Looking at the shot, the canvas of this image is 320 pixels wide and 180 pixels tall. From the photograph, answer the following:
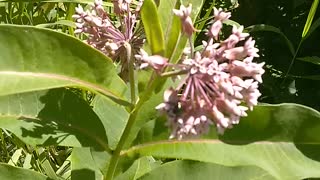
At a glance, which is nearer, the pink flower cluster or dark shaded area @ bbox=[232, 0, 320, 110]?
the pink flower cluster

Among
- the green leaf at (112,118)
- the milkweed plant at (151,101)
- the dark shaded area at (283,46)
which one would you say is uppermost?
the milkweed plant at (151,101)

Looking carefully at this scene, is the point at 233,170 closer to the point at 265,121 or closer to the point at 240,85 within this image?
the point at 265,121

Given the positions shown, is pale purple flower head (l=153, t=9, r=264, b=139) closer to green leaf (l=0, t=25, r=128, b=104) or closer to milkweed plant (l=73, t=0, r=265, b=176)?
milkweed plant (l=73, t=0, r=265, b=176)

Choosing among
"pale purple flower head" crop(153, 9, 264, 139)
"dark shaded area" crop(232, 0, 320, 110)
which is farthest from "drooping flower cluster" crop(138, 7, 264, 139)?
"dark shaded area" crop(232, 0, 320, 110)

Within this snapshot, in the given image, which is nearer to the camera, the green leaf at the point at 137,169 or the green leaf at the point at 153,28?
the green leaf at the point at 153,28

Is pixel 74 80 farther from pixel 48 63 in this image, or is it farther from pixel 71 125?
pixel 71 125

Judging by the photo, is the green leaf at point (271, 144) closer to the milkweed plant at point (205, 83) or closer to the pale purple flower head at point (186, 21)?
the milkweed plant at point (205, 83)

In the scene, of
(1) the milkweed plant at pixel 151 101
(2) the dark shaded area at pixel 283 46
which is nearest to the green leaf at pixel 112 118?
(1) the milkweed plant at pixel 151 101

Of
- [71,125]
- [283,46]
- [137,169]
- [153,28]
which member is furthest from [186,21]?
[283,46]
